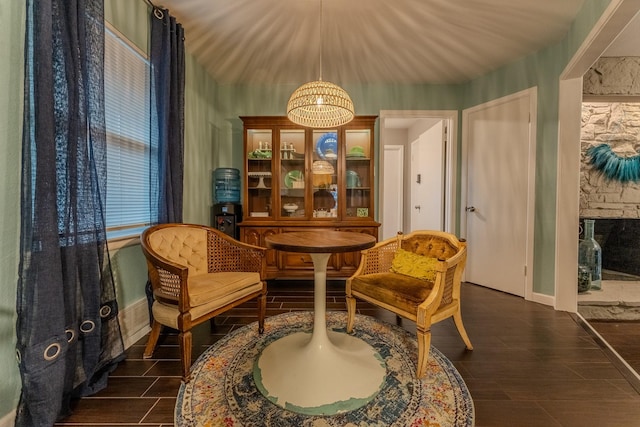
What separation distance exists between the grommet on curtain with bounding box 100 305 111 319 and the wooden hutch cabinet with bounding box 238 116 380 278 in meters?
1.66

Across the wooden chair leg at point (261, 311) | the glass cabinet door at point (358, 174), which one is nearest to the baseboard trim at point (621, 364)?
the glass cabinet door at point (358, 174)

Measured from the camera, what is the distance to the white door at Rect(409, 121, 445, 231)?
3.60m

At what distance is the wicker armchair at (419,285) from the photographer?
60.3 inches

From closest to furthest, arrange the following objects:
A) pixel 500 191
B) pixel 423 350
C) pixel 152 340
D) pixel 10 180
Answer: pixel 10 180 → pixel 423 350 → pixel 152 340 → pixel 500 191

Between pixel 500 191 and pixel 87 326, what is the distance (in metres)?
3.78

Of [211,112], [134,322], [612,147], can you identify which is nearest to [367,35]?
[211,112]

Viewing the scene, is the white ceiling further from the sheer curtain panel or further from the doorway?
the sheer curtain panel

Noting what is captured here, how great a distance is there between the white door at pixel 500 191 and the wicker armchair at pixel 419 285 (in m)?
1.53

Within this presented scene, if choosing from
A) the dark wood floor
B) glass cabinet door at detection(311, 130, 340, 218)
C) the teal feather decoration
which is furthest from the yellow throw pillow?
the teal feather decoration

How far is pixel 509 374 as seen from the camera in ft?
5.30

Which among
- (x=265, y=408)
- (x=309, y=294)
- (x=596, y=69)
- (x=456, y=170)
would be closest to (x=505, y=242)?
(x=456, y=170)

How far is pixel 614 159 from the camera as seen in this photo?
349 cm

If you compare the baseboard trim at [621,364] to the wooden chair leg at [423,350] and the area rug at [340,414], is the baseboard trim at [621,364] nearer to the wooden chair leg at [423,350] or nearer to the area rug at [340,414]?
the area rug at [340,414]

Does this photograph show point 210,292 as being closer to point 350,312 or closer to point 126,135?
point 350,312
